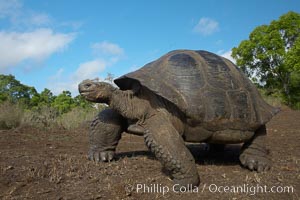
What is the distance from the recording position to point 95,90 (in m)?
4.34

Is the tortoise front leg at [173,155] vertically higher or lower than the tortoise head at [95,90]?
lower

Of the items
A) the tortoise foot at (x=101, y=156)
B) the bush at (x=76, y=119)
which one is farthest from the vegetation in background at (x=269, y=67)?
the tortoise foot at (x=101, y=156)

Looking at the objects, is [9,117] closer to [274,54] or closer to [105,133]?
[105,133]

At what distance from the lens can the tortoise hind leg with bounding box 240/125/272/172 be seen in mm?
4812

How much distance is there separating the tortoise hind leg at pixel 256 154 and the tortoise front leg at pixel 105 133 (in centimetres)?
199

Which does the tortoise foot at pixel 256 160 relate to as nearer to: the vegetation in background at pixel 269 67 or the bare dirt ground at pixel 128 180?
the bare dirt ground at pixel 128 180

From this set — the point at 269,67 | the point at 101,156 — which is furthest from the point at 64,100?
the point at 101,156

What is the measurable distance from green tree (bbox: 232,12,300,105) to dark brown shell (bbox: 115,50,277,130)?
96.8 ft

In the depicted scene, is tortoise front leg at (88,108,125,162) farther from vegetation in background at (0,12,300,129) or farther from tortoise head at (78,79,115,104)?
vegetation in background at (0,12,300,129)

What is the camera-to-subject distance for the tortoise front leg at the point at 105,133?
5152 millimetres

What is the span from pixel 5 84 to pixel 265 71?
89.8 ft

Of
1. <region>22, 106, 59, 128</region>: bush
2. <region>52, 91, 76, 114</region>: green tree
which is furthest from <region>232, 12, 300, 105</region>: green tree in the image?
<region>22, 106, 59, 128</region>: bush

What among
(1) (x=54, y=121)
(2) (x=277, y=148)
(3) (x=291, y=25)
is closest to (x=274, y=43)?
(3) (x=291, y=25)

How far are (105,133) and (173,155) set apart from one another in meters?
1.65
